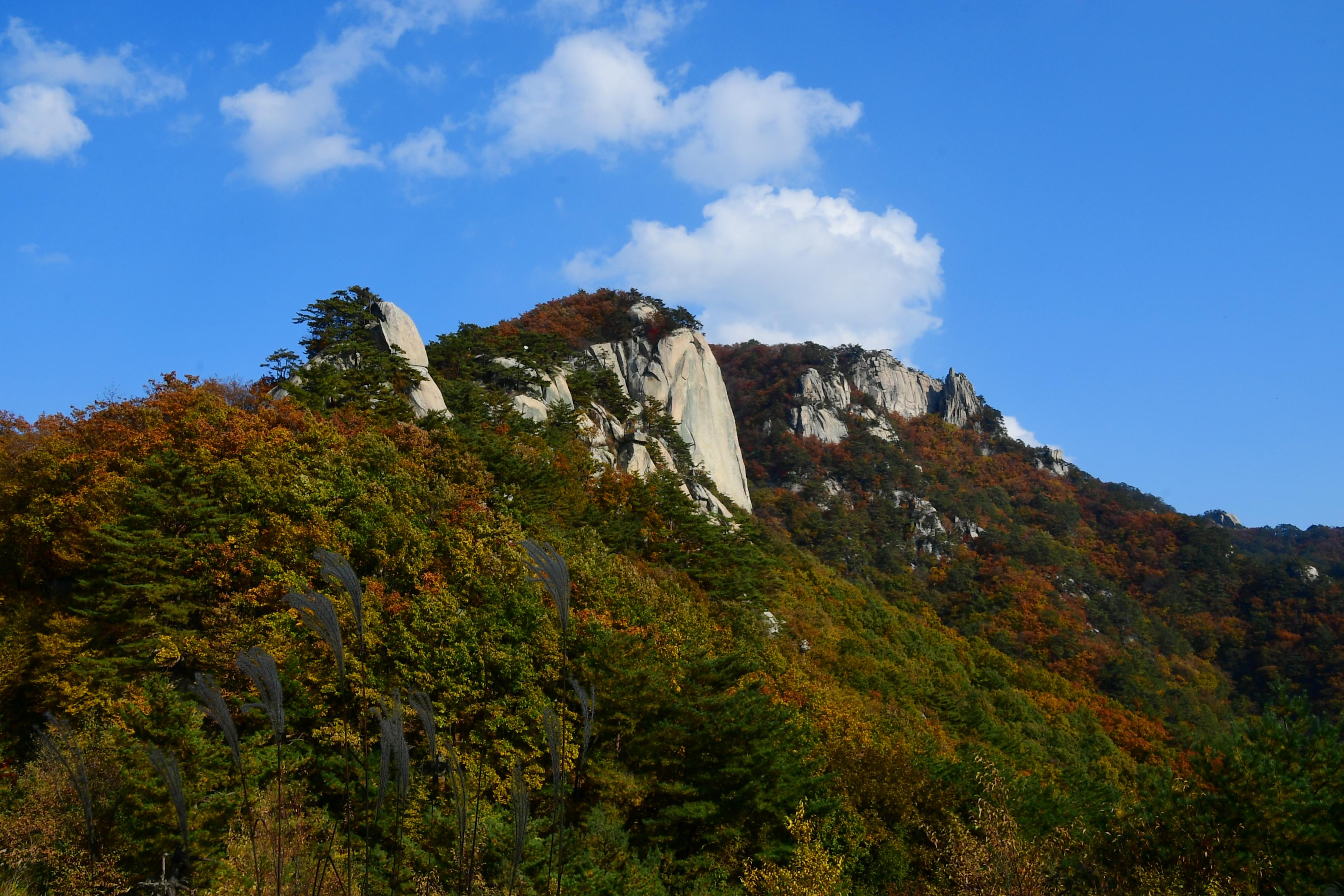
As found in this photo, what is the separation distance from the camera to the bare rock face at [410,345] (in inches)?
1512

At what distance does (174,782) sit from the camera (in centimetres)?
521

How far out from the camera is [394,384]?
124ft

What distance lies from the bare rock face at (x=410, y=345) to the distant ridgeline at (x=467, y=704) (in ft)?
0.79

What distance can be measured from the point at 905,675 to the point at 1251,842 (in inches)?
1126

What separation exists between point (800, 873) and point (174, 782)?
13.2 m

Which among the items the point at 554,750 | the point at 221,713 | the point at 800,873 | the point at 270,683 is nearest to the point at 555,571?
the point at 554,750

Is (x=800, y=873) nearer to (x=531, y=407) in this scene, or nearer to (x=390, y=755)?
(x=390, y=755)

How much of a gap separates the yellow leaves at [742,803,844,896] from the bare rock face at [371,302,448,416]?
26919 millimetres

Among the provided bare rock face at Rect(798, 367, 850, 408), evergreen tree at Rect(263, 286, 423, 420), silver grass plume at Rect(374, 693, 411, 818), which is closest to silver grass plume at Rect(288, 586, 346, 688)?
silver grass plume at Rect(374, 693, 411, 818)

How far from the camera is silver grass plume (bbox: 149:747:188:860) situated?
16.5ft

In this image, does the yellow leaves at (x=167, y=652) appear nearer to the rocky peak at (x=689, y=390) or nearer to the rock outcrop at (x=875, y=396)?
the rocky peak at (x=689, y=390)

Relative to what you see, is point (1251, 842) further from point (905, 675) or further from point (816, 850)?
point (905, 675)

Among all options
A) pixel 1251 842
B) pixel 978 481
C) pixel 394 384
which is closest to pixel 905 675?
pixel 1251 842

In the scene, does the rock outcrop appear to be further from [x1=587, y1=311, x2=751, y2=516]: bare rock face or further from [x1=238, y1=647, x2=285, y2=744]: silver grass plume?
[x1=238, y1=647, x2=285, y2=744]: silver grass plume
